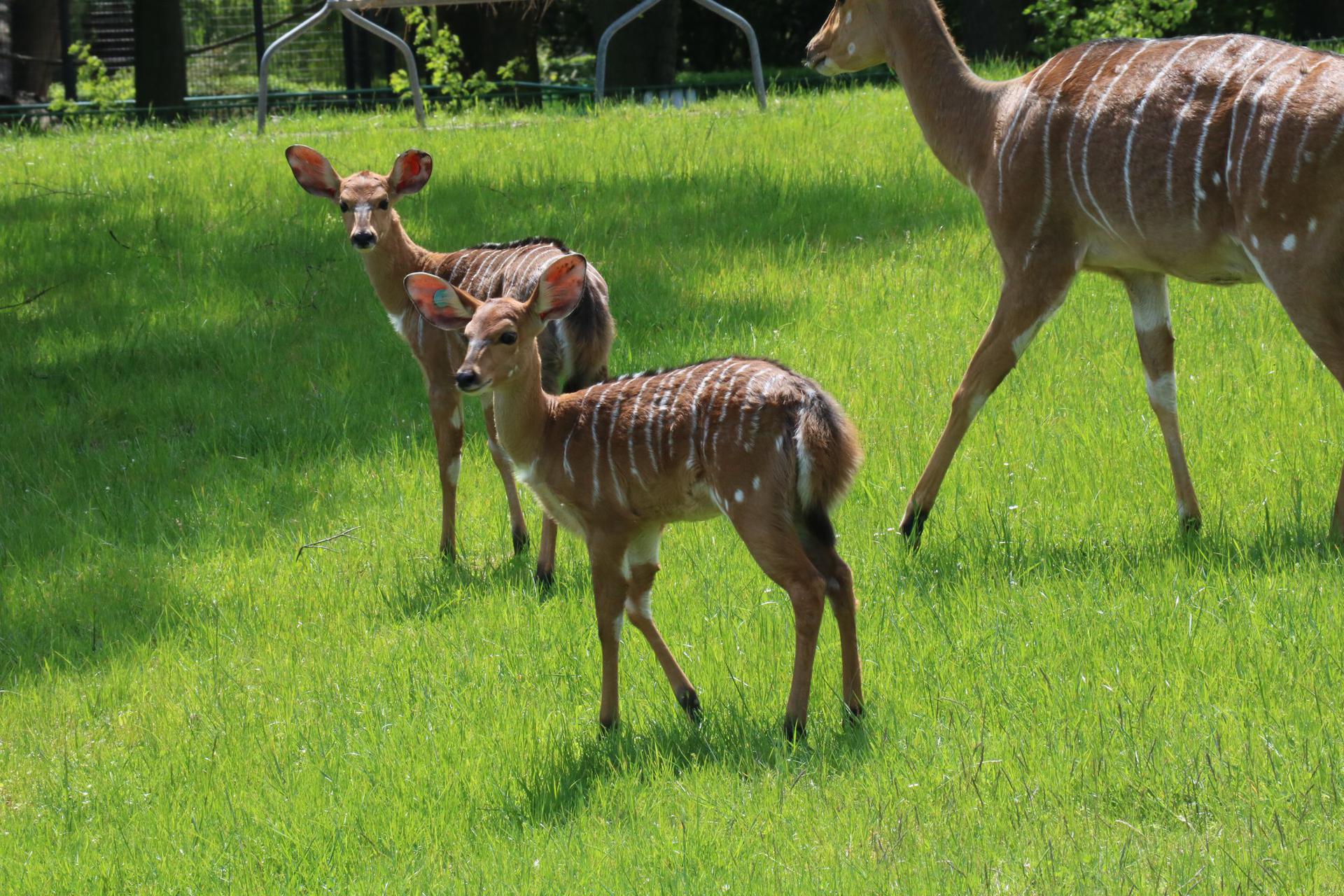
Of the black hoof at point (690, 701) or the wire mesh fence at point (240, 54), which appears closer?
the black hoof at point (690, 701)

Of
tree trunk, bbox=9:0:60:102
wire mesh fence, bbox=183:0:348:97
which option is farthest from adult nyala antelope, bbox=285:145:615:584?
wire mesh fence, bbox=183:0:348:97

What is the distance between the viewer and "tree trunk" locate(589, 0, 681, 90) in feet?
68.5

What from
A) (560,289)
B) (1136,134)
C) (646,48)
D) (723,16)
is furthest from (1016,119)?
(646,48)

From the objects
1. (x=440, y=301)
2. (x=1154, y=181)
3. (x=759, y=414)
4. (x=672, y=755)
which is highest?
(x=1154, y=181)

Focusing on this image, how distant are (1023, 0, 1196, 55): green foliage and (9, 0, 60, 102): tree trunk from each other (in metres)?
12.6

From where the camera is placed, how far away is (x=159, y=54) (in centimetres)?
1830

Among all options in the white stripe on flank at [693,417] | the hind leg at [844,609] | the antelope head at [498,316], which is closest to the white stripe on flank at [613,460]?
the white stripe on flank at [693,417]

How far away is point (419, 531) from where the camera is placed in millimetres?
7098

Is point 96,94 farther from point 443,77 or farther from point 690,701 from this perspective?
point 690,701

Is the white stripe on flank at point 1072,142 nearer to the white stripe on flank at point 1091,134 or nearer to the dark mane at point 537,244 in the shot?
the white stripe on flank at point 1091,134

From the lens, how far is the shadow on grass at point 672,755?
4391 mm

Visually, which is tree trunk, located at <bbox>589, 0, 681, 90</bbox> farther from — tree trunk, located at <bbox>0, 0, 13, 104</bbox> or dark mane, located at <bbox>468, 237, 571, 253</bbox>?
dark mane, located at <bbox>468, 237, 571, 253</bbox>

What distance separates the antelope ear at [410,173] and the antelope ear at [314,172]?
11.2 inches

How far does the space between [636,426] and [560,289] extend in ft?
1.84
